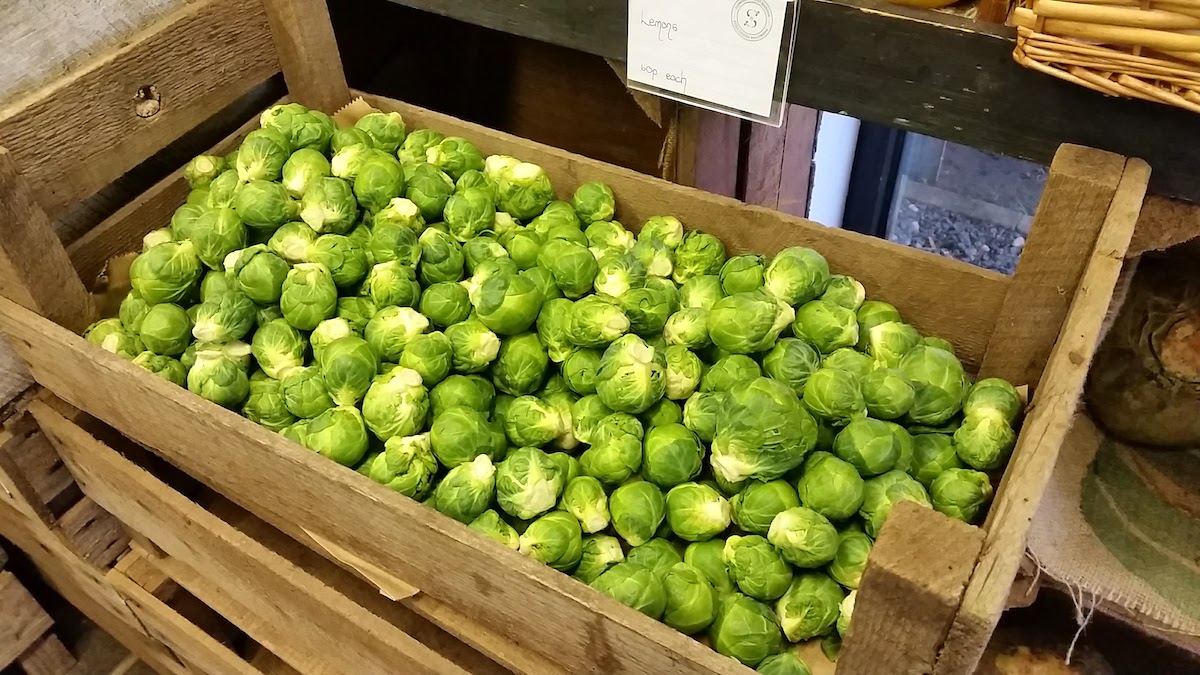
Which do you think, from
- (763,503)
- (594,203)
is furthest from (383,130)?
(763,503)

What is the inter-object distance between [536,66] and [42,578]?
5.78ft

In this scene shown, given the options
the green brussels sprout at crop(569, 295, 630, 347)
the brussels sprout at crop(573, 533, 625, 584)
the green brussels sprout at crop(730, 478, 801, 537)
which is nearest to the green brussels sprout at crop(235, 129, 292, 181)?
the green brussels sprout at crop(569, 295, 630, 347)

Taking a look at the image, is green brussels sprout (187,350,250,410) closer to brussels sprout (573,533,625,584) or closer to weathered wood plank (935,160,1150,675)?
brussels sprout (573,533,625,584)

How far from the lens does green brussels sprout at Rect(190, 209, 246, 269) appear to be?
4.55 feet

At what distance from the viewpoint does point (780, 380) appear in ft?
3.98

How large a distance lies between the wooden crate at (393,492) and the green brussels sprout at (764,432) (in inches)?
10.0

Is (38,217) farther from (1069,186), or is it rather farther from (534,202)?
(1069,186)

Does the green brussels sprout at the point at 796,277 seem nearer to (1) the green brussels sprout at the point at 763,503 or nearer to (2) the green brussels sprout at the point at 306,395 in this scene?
(1) the green brussels sprout at the point at 763,503

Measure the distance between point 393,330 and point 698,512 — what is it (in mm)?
535

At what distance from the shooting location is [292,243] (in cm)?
137

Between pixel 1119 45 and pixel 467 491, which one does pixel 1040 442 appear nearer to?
pixel 1119 45

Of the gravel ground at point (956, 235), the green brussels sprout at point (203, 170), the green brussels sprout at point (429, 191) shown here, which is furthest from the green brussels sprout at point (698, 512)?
the gravel ground at point (956, 235)

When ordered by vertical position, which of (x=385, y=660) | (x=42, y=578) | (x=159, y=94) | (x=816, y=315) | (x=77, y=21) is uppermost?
(x=77, y=21)

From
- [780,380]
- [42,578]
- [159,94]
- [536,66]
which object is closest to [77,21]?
[159,94]
